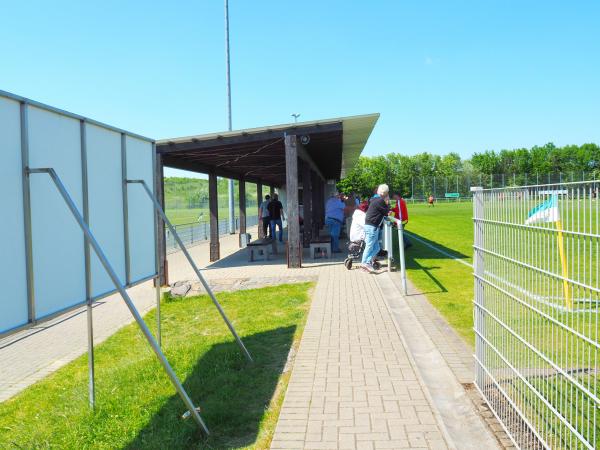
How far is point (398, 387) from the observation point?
14.7ft

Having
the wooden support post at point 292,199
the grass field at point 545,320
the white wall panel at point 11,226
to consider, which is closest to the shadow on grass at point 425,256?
the wooden support post at point 292,199

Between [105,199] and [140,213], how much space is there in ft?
2.92

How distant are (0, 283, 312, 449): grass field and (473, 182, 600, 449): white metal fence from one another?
5.54ft

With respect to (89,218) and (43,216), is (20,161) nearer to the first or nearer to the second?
(43,216)

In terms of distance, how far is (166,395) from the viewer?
4.74m

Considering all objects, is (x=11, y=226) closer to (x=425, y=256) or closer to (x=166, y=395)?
(x=166, y=395)

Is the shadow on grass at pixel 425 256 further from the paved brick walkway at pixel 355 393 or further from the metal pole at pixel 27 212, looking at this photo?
the metal pole at pixel 27 212

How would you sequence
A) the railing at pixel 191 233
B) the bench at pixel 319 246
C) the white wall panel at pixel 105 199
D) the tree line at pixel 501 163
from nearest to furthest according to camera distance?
1. the white wall panel at pixel 105 199
2. the bench at pixel 319 246
3. the railing at pixel 191 233
4. the tree line at pixel 501 163

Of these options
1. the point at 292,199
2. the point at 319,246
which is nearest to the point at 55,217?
the point at 292,199

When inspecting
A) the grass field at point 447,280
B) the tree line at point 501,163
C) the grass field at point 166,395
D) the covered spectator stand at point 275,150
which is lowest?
the grass field at point 166,395

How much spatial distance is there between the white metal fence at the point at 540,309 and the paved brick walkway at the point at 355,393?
22.9 inches

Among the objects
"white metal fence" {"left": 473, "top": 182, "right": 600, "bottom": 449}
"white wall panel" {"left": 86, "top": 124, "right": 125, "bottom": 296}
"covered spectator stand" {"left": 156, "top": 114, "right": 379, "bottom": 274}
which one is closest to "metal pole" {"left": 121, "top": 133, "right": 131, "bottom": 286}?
"white wall panel" {"left": 86, "top": 124, "right": 125, "bottom": 296}

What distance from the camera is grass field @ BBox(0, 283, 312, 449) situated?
3.86 m

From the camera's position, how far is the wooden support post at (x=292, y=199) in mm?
12734
